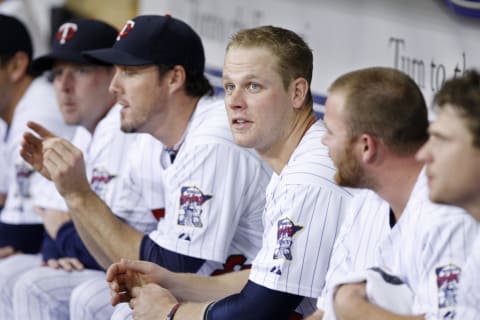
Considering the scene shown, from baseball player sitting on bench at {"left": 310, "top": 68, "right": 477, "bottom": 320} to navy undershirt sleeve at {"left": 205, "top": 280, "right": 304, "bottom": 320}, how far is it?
127mm

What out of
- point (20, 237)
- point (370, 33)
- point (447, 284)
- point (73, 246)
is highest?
point (370, 33)

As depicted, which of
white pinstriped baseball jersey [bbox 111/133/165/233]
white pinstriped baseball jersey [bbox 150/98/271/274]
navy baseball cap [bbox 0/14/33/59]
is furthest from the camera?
navy baseball cap [bbox 0/14/33/59]

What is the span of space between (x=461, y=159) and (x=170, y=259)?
121 cm

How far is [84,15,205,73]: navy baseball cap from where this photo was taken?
2922 millimetres

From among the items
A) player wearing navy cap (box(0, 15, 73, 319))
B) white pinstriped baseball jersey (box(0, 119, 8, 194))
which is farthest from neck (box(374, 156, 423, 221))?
white pinstriped baseball jersey (box(0, 119, 8, 194))

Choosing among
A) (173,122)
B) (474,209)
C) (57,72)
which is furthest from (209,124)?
(474,209)

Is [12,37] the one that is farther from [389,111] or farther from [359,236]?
[389,111]

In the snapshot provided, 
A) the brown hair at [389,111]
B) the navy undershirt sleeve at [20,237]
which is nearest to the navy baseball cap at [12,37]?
the navy undershirt sleeve at [20,237]

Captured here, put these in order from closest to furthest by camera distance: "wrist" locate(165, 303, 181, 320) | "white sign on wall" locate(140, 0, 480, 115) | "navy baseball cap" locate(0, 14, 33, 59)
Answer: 1. "wrist" locate(165, 303, 181, 320)
2. "white sign on wall" locate(140, 0, 480, 115)
3. "navy baseball cap" locate(0, 14, 33, 59)

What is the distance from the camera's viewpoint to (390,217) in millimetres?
2115

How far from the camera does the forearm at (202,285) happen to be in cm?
259

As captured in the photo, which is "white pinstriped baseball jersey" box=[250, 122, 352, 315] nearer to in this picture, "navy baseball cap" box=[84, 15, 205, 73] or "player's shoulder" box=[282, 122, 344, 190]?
"player's shoulder" box=[282, 122, 344, 190]

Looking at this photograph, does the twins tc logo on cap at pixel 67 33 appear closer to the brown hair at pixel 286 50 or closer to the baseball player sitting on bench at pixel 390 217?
the brown hair at pixel 286 50

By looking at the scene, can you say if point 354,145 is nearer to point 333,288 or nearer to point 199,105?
point 333,288
